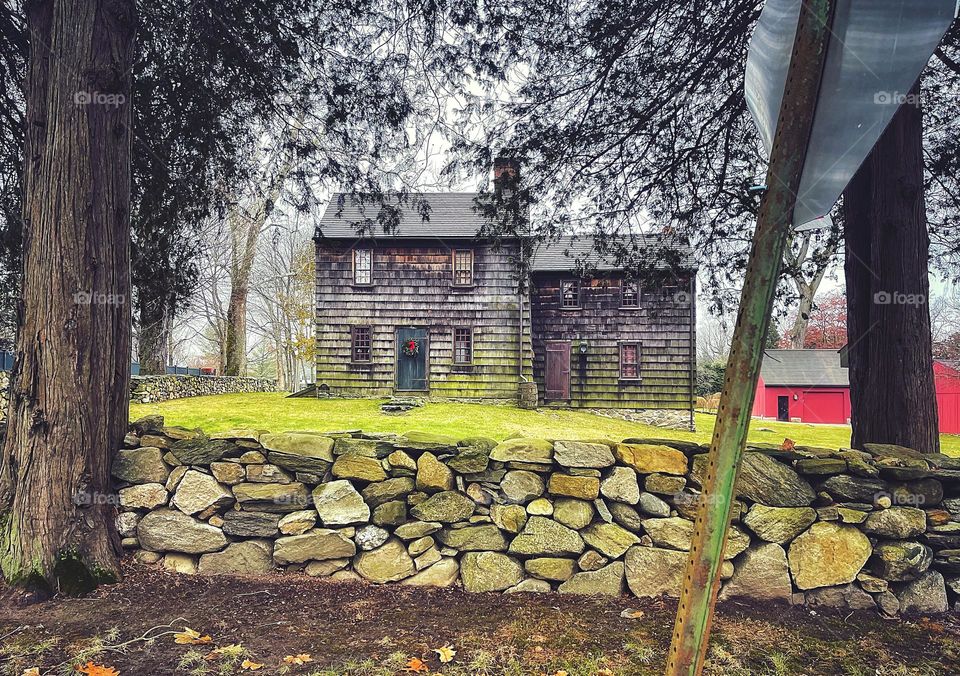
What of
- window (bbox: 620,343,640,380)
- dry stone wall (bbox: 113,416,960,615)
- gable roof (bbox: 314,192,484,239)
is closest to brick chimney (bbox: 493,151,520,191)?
dry stone wall (bbox: 113,416,960,615)

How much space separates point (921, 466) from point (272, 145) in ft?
19.9

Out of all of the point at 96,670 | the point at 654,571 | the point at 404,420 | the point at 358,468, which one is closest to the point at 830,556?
the point at 654,571

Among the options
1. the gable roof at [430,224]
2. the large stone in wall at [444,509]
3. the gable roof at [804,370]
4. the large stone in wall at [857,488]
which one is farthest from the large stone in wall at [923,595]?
the gable roof at [804,370]

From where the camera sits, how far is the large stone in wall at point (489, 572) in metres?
3.38

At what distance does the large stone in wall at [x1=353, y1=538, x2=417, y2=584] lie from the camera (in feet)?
11.3

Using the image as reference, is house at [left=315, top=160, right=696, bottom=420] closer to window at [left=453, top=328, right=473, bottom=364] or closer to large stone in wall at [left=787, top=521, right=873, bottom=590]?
window at [left=453, top=328, right=473, bottom=364]

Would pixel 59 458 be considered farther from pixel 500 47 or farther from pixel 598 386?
pixel 598 386

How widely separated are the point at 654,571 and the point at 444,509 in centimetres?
146

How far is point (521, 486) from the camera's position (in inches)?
135

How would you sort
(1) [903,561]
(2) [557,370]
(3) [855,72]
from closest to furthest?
(3) [855,72] < (1) [903,561] < (2) [557,370]

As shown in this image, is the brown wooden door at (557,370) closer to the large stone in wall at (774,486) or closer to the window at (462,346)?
the window at (462,346)

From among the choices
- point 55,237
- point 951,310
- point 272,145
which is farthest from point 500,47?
point 951,310

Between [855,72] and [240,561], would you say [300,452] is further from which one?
[855,72]

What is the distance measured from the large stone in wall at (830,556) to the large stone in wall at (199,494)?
153 inches
